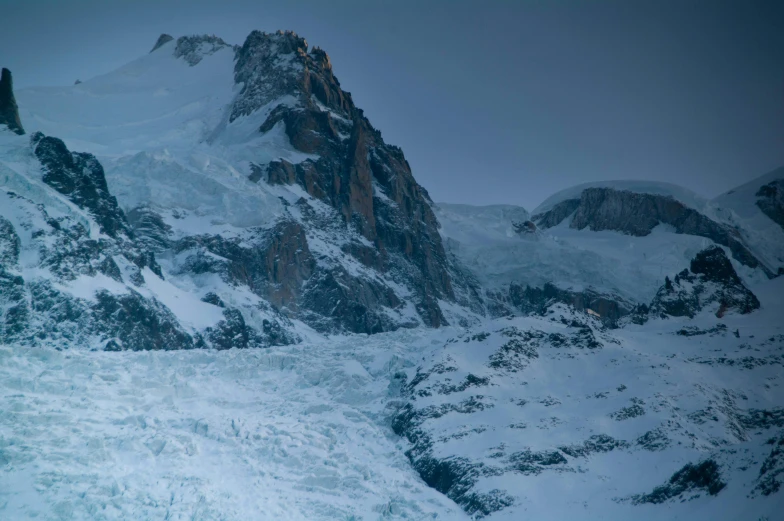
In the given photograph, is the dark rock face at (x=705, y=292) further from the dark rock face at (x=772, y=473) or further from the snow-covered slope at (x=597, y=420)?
the dark rock face at (x=772, y=473)

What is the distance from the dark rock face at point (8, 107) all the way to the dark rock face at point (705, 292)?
380 ft

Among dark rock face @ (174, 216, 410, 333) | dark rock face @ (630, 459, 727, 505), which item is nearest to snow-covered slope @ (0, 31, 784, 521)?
dark rock face @ (630, 459, 727, 505)

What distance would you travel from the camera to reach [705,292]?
159750 mm

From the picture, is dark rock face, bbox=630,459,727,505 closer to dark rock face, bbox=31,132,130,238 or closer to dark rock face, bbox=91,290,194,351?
dark rock face, bbox=91,290,194,351

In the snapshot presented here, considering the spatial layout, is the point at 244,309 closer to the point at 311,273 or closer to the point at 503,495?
the point at 311,273

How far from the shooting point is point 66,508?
64.1 m

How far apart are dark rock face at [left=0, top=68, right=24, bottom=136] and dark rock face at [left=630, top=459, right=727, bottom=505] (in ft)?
383

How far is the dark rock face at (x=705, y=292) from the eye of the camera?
511 ft

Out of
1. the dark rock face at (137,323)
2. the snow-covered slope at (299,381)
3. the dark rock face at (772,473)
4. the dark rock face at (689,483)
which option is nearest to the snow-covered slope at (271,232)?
the snow-covered slope at (299,381)

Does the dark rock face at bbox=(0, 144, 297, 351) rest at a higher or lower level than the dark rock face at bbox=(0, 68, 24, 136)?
lower

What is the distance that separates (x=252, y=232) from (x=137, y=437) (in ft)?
304

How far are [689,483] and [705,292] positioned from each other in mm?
84057

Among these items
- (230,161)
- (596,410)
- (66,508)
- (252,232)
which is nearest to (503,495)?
(596,410)

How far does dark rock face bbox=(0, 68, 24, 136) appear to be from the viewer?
147913mm
